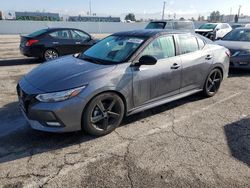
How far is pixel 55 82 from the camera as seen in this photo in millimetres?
3641

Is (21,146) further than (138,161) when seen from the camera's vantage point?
Yes

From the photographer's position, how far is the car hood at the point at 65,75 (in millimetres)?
3594

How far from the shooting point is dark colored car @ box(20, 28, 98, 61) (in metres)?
9.86

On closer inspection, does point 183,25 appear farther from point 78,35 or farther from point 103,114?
point 103,114

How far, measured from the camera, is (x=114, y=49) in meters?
4.62

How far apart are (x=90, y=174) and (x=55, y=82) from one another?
1400 millimetres

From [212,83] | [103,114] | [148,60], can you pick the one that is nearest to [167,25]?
[212,83]

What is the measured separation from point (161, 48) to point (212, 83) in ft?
6.20

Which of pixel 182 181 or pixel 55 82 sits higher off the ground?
pixel 55 82

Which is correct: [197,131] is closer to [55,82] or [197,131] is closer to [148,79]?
[148,79]

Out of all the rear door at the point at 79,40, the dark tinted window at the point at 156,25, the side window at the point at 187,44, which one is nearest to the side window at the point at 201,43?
the side window at the point at 187,44

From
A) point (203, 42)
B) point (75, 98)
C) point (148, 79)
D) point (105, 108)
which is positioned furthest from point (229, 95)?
point (75, 98)

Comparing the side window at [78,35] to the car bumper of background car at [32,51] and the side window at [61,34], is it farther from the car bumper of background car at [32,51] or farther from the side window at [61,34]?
the car bumper of background car at [32,51]

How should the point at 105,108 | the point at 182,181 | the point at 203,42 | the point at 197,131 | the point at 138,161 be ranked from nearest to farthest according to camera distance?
the point at 182,181 < the point at 138,161 < the point at 105,108 < the point at 197,131 < the point at 203,42
